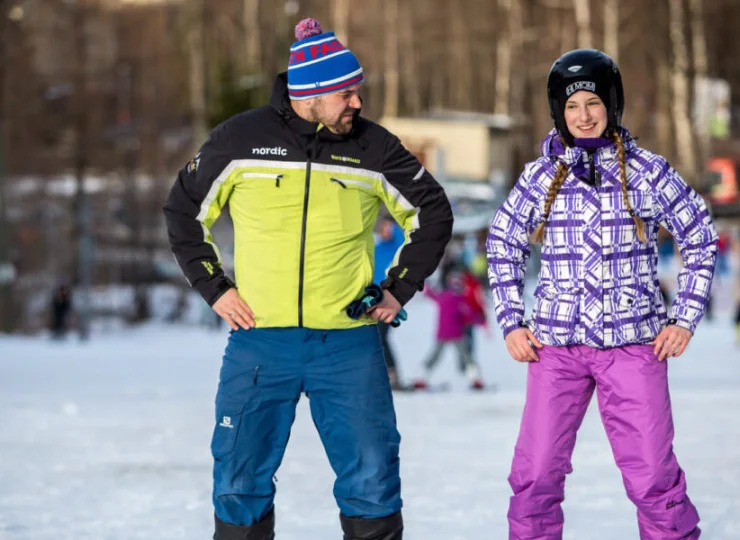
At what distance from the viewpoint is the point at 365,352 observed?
13.9 feet

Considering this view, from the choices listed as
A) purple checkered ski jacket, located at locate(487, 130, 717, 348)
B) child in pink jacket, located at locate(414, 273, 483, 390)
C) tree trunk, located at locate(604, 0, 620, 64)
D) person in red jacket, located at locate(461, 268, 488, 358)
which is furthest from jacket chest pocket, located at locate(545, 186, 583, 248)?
tree trunk, located at locate(604, 0, 620, 64)

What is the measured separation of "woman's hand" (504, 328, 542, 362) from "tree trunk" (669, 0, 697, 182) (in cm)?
3466

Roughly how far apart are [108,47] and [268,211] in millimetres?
57833

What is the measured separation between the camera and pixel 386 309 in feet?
14.0

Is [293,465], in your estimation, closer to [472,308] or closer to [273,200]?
[273,200]

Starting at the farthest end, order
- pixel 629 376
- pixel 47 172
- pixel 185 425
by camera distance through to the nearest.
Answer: pixel 47 172
pixel 185 425
pixel 629 376

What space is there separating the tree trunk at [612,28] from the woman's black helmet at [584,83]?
3429 cm

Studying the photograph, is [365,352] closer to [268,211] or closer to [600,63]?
[268,211]

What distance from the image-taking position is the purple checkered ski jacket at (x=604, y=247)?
13.6 ft

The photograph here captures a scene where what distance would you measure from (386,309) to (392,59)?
5126 centimetres

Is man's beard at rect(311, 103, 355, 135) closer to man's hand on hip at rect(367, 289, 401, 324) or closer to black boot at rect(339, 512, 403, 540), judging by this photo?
man's hand on hip at rect(367, 289, 401, 324)

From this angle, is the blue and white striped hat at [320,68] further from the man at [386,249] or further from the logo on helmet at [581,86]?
the man at [386,249]

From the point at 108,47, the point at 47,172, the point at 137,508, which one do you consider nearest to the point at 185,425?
the point at 137,508

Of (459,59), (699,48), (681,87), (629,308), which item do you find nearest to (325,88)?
(629,308)
